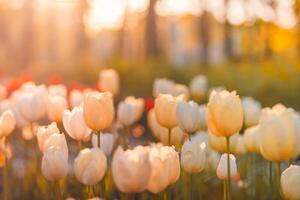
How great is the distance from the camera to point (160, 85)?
4.83m

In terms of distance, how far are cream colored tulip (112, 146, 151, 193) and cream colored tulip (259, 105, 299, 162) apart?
2.32ft

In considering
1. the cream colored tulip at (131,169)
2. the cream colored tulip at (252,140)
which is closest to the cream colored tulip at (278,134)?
the cream colored tulip at (131,169)

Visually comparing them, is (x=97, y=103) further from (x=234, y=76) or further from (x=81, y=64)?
(x=81, y=64)

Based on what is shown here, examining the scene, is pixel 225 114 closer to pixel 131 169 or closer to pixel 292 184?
pixel 292 184

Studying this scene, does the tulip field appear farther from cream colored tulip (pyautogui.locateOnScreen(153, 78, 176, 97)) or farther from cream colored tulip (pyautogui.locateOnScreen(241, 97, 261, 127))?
cream colored tulip (pyautogui.locateOnScreen(153, 78, 176, 97))

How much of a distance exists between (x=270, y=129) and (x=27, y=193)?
2.20 meters

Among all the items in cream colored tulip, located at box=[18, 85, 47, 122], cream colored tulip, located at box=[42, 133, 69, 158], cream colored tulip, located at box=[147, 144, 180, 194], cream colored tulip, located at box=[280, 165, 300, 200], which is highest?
cream colored tulip, located at box=[18, 85, 47, 122]

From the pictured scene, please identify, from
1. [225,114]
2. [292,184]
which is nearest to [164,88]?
[225,114]

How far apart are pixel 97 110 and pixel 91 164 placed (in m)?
0.38

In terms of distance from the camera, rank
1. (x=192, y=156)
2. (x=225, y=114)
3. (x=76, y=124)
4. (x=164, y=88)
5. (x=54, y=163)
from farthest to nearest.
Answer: (x=164, y=88) → (x=76, y=124) → (x=192, y=156) → (x=225, y=114) → (x=54, y=163)

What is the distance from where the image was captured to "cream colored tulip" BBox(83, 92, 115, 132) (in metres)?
2.43

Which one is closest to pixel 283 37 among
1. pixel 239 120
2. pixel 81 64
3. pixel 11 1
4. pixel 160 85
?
pixel 11 1

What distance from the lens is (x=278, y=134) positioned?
90.0 inches

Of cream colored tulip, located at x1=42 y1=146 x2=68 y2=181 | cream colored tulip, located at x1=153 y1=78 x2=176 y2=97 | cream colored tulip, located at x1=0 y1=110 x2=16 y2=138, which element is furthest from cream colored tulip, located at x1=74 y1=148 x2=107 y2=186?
cream colored tulip, located at x1=153 y1=78 x2=176 y2=97
